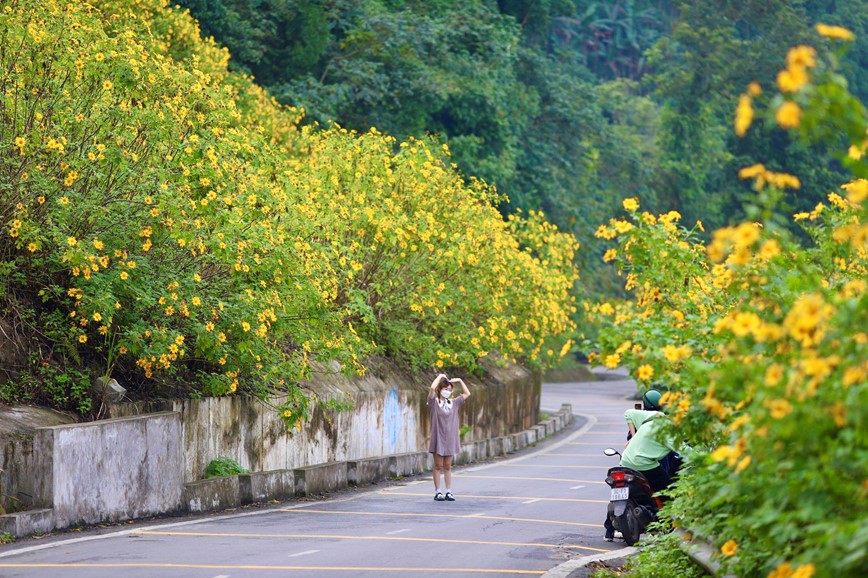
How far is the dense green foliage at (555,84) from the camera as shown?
32969 mm

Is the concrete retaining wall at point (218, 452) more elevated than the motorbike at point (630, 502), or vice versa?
the concrete retaining wall at point (218, 452)

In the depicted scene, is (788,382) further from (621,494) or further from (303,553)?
(621,494)

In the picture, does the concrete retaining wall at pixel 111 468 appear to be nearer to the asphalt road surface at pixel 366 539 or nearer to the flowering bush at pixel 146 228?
the asphalt road surface at pixel 366 539

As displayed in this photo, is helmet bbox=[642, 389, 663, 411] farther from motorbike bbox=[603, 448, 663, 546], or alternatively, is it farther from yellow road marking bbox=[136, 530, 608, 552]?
yellow road marking bbox=[136, 530, 608, 552]

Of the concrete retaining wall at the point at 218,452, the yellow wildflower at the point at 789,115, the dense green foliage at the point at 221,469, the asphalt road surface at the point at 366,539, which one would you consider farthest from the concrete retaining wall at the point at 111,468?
the yellow wildflower at the point at 789,115

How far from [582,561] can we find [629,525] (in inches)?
62.1

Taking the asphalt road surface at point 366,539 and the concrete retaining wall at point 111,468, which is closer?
the asphalt road surface at point 366,539

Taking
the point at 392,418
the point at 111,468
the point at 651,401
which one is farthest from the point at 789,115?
the point at 392,418

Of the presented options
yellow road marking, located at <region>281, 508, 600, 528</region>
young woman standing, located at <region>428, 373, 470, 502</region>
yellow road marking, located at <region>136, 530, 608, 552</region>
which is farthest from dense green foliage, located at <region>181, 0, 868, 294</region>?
yellow road marking, located at <region>136, 530, 608, 552</region>

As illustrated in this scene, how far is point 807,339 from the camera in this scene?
5340mm

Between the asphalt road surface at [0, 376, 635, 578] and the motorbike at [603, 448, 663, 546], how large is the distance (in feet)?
0.79

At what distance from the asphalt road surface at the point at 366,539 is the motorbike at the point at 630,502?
0.24 metres

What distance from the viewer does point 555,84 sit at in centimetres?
4419

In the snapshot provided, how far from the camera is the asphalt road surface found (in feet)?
35.7
